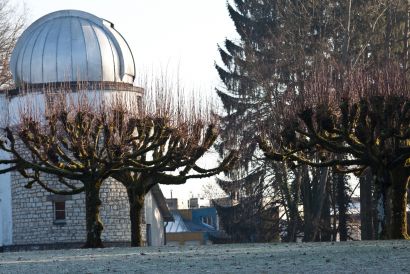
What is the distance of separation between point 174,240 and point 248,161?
166ft

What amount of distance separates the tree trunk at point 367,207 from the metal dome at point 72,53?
1184cm

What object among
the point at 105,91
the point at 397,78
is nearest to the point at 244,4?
the point at 105,91

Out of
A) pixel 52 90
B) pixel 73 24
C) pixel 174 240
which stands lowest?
pixel 174 240

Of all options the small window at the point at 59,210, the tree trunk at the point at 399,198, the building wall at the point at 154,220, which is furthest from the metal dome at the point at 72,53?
the tree trunk at the point at 399,198

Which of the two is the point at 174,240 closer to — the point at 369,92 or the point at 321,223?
the point at 321,223

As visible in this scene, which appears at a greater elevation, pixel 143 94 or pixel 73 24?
pixel 73 24

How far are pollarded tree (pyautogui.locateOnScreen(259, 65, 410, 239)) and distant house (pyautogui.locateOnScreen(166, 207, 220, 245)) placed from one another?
196 feet

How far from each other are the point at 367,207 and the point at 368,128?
1657 centimetres

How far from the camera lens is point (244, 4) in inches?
2464

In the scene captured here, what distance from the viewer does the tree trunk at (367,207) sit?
49.5 meters

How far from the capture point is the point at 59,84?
5084 centimetres

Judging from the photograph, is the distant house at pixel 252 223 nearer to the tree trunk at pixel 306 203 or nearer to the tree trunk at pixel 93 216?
the tree trunk at pixel 306 203

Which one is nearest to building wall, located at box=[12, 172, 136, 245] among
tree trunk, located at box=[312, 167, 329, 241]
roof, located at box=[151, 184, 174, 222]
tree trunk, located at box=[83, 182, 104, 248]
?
roof, located at box=[151, 184, 174, 222]

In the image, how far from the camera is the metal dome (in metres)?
52.0
